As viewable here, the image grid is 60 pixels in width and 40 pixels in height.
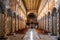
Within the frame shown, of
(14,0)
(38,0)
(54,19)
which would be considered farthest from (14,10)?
(38,0)

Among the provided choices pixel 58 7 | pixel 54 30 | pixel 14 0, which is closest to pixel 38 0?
pixel 14 0

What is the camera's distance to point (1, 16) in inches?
535

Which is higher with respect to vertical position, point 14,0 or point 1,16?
point 14,0

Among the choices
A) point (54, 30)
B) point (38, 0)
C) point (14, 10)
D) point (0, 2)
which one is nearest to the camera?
point (0, 2)

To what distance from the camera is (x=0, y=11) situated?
13.4 metres

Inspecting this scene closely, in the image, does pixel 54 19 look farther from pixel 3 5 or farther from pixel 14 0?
pixel 3 5

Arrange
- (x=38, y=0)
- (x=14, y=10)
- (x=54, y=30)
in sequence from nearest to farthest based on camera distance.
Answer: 1. (x=54, y=30)
2. (x=14, y=10)
3. (x=38, y=0)

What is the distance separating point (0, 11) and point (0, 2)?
66 centimetres

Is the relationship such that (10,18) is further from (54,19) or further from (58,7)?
(58,7)

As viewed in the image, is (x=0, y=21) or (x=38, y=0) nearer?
(x=0, y=21)

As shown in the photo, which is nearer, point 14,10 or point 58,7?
point 58,7

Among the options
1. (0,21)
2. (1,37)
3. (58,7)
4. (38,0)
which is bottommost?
(1,37)

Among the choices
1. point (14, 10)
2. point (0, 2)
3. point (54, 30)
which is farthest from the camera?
point (14, 10)

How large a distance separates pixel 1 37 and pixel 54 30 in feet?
22.6
